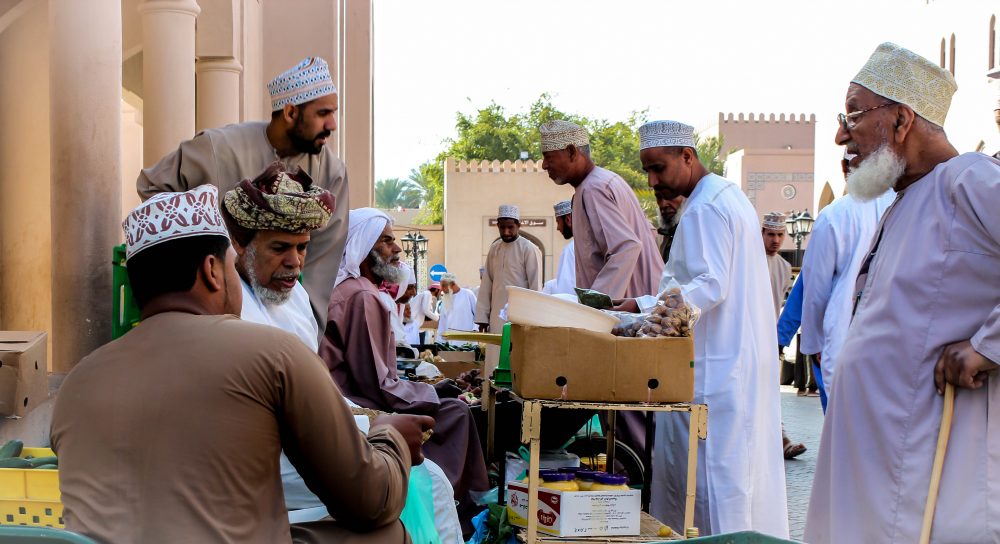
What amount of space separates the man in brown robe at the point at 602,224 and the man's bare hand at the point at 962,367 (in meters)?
2.43

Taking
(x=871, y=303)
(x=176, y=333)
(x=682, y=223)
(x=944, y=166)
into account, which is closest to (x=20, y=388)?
(x=176, y=333)

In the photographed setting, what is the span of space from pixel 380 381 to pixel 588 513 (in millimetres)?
1273

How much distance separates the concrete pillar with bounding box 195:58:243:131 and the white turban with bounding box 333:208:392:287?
386 centimetres

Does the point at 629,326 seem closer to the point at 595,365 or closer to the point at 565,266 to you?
the point at 595,365

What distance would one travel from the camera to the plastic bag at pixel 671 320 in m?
4.08

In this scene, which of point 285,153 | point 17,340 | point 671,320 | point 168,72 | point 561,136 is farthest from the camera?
point 168,72

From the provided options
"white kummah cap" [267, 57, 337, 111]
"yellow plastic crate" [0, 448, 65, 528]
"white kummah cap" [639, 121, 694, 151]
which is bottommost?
"yellow plastic crate" [0, 448, 65, 528]

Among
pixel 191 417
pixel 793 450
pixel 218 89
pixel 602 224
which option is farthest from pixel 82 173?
pixel 793 450

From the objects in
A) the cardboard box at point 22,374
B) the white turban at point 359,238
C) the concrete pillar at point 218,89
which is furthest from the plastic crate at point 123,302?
the concrete pillar at point 218,89

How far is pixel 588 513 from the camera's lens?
4.12 m

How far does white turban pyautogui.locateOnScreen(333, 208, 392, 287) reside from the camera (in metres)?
5.24

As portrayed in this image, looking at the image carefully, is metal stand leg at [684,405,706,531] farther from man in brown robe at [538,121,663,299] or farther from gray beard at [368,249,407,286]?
gray beard at [368,249,407,286]

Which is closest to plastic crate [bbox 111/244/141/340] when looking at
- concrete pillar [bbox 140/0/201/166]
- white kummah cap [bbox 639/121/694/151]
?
white kummah cap [bbox 639/121/694/151]

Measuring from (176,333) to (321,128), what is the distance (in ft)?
8.50
